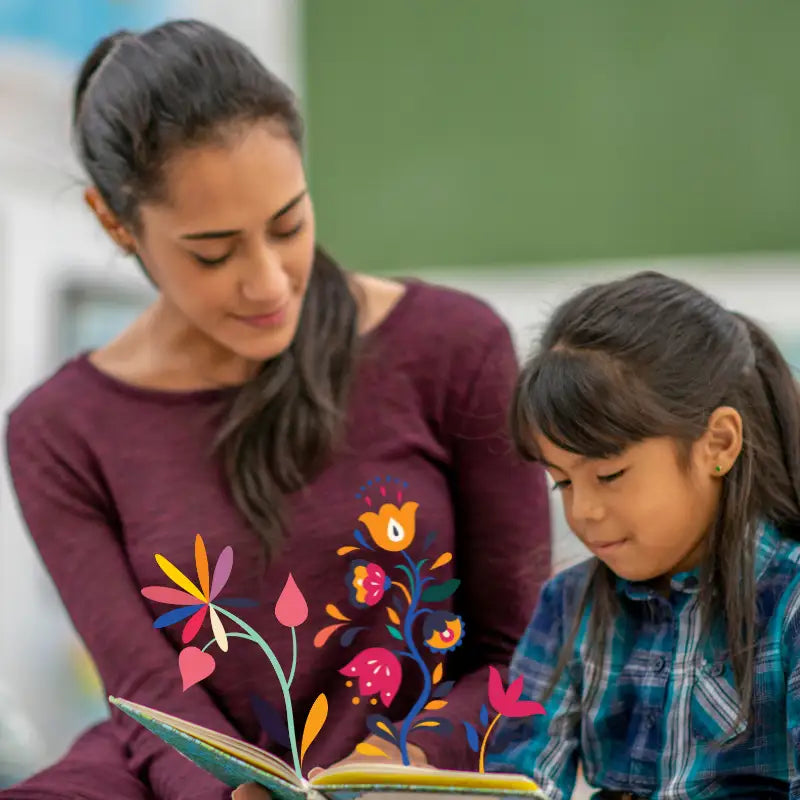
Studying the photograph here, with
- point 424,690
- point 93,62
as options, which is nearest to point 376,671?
point 424,690

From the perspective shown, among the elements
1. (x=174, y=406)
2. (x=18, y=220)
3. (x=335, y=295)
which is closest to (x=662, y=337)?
(x=335, y=295)

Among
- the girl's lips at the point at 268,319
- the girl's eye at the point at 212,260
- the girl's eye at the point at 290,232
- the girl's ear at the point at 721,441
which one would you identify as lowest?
the girl's ear at the point at 721,441

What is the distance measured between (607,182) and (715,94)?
0.35 m

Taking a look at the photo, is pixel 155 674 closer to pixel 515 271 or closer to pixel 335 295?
pixel 335 295

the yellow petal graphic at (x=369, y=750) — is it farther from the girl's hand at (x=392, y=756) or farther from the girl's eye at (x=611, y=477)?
the girl's eye at (x=611, y=477)

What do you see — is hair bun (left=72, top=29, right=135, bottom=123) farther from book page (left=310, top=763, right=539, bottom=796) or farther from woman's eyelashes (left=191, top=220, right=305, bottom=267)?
book page (left=310, top=763, right=539, bottom=796)

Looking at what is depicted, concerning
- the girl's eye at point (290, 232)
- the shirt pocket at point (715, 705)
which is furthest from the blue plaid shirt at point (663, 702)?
the girl's eye at point (290, 232)

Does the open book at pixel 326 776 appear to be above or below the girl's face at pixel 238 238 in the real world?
below

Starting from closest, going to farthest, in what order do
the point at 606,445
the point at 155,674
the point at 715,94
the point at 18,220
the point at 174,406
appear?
the point at 606,445 < the point at 155,674 < the point at 174,406 < the point at 18,220 < the point at 715,94

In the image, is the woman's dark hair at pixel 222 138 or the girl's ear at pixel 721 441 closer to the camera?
the girl's ear at pixel 721 441

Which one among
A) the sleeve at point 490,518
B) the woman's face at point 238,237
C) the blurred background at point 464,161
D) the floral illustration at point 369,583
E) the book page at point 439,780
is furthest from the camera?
the blurred background at point 464,161

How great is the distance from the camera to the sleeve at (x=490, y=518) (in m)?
1.27

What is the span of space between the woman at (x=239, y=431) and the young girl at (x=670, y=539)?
126mm

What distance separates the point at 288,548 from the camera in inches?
48.8
